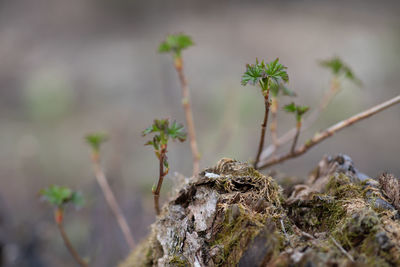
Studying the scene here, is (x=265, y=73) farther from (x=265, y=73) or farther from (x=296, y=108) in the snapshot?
(x=296, y=108)

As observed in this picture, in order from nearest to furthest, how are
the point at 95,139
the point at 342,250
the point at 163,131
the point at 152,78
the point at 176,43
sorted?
the point at 342,250 < the point at 163,131 < the point at 176,43 < the point at 95,139 < the point at 152,78

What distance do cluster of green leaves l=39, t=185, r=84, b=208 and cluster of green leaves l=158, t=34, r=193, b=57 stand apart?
68 cm

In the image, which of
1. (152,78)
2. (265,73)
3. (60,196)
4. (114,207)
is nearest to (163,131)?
(265,73)

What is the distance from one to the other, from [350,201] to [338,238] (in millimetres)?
162

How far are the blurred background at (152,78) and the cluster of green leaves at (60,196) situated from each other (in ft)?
6.40

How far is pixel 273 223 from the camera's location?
74 cm

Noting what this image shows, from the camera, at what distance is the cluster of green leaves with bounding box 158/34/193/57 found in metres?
1.34

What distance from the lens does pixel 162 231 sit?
90cm

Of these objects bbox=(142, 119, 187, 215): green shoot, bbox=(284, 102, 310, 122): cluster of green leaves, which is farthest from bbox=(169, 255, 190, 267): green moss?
bbox=(284, 102, 310, 122): cluster of green leaves

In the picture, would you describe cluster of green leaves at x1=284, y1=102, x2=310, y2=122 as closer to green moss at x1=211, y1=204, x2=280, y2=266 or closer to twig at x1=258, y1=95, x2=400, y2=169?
twig at x1=258, y1=95, x2=400, y2=169

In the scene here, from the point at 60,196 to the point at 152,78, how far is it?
5249 mm

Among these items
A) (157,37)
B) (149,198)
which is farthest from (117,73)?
(149,198)

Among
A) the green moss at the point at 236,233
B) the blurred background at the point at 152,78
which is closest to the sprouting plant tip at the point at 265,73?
the green moss at the point at 236,233

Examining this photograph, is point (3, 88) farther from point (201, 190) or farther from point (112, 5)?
point (201, 190)
